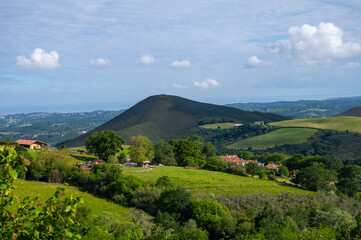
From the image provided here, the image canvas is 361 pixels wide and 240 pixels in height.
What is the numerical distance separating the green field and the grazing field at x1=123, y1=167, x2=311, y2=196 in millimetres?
84308

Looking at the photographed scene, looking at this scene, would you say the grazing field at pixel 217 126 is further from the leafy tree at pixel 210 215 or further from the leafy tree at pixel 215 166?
the leafy tree at pixel 210 215

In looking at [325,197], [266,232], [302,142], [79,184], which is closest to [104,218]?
[266,232]

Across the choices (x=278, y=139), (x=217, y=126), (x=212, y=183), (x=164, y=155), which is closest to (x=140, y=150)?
(x=164, y=155)

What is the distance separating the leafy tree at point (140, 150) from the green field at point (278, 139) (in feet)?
262

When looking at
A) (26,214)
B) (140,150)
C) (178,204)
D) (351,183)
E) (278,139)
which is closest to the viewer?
(26,214)

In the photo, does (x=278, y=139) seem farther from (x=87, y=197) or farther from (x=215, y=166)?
(x=87, y=197)

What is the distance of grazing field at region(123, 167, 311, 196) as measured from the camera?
39791 mm

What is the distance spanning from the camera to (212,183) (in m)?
43.8

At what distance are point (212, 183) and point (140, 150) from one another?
20300 mm

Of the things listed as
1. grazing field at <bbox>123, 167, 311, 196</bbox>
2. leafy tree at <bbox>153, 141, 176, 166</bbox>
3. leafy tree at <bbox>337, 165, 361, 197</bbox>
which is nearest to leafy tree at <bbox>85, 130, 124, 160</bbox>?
grazing field at <bbox>123, 167, 311, 196</bbox>

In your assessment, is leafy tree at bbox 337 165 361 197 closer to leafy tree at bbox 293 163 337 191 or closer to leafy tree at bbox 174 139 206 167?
leafy tree at bbox 293 163 337 191

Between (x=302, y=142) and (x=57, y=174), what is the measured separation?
360 ft

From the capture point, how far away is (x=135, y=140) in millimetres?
61031

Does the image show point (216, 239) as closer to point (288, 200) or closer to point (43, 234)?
point (288, 200)
